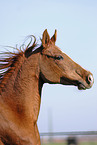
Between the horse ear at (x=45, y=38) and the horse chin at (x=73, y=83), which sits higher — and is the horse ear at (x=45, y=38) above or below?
above

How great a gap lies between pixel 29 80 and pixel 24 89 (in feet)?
0.57

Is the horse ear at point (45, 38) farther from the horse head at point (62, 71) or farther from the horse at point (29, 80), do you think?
the horse head at point (62, 71)

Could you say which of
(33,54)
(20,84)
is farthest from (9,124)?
(33,54)

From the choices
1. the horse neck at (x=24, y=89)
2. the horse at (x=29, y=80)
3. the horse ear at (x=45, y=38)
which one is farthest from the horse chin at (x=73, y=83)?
the horse ear at (x=45, y=38)

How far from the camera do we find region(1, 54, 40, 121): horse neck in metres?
3.73

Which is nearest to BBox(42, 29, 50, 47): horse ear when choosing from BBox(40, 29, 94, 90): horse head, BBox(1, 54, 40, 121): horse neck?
BBox(40, 29, 94, 90): horse head

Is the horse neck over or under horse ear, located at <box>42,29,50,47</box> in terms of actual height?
under

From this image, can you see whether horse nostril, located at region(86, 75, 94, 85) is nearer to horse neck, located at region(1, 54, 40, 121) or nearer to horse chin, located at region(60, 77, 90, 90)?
horse chin, located at region(60, 77, 90, 90)

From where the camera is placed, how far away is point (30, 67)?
4.02 m

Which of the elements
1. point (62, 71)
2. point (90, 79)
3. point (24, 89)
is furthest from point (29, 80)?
point (90, 79)

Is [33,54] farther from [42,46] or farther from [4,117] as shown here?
[4,117]

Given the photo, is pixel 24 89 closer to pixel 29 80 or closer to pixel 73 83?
pixel 29 80

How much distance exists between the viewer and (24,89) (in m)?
3.87

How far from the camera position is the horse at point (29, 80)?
350 cm
